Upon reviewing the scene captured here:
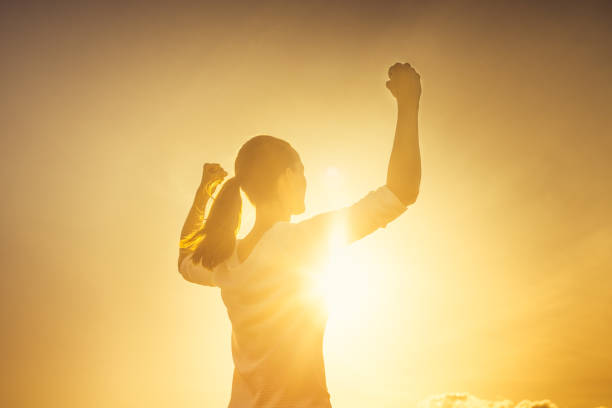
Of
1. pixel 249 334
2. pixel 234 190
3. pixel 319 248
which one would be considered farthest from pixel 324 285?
pixel 234 190

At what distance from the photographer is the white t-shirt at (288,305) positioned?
222cm

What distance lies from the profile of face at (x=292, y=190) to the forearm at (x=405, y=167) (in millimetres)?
747

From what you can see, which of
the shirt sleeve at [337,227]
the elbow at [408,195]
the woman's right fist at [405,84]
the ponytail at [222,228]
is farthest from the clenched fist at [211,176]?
the elbow at [408,195]

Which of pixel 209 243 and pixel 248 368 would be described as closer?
pixel 248 368

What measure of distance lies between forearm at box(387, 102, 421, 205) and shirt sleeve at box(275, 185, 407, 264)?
45 millimetres

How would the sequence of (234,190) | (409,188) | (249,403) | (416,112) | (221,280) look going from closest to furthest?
(409,188) < (416,112) < (249,403) < (221,280) < (234,190)

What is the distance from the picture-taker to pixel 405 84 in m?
2.40

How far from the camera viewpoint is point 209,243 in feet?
9.37

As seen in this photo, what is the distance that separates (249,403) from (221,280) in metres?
0.77

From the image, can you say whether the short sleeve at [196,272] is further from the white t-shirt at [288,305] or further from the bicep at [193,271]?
the white t-shirt at [288,305]

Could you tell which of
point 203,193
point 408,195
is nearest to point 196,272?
point 203,193

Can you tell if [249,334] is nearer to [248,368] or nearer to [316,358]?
[248,368]

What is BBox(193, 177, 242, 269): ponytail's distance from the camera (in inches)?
111

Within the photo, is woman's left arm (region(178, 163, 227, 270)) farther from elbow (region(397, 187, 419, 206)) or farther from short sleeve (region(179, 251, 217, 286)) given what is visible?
elbow (region(397, 187, 419, 206))
